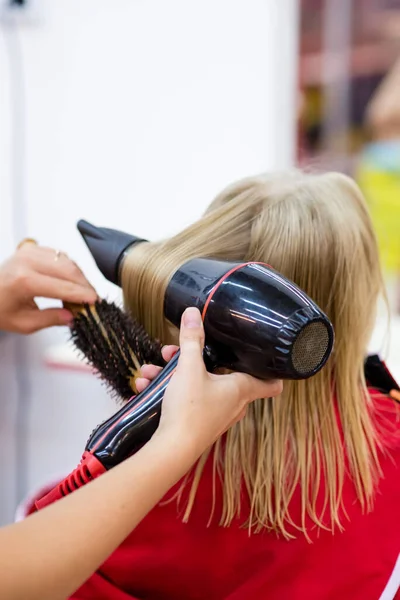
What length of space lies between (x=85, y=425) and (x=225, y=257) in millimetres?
594

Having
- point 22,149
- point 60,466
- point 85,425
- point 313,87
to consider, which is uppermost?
point 313,87

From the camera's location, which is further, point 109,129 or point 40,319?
point 109,129

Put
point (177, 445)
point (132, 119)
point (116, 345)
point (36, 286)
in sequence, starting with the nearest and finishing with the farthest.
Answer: point (177, 445) < point (116, 345) < point (36, 286) < point (132, 119)

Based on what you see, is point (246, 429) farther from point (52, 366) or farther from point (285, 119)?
point (285, 119)

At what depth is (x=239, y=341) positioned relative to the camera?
483 millimetres

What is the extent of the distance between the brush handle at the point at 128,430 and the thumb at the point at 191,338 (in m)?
0.03

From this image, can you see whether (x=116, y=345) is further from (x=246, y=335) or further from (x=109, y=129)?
(x=109, y=129)

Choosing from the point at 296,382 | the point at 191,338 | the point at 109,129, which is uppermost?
the point at 109,129

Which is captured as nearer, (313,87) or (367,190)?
(367,190)

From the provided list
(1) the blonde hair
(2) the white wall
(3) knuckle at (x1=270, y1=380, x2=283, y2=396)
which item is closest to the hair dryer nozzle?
(1) the blonde hair

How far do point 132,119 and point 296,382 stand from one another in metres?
0.80

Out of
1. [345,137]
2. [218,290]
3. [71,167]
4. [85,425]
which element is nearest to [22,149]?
[71,167]

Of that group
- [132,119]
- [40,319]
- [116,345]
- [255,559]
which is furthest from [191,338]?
[132,119]

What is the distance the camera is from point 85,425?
1095 mm
